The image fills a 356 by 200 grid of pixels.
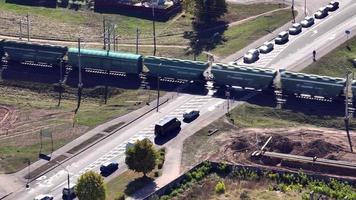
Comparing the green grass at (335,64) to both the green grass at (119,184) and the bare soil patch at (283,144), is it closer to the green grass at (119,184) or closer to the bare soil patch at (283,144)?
the bare soil patch at (283,144)

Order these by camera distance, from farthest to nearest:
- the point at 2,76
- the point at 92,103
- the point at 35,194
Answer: the point at 2,76 → the point at 92,103 → the point at 35,194

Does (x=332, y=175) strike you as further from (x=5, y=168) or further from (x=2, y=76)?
(x=2, y=76)

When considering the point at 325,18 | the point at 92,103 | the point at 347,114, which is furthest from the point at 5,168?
the point at 325,18

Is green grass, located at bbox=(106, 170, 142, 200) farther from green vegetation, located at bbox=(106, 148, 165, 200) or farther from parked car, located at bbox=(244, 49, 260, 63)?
parked car, located at bbox=(244, 49, 260, 63)

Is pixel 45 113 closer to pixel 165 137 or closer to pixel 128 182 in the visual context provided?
pixel 165 137

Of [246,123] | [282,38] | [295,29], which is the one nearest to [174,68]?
[246,123]

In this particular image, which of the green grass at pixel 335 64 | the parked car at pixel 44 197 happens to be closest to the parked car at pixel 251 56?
the green grass at pixel 335 64

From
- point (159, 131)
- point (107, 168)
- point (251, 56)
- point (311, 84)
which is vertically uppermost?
point (251, 56)
